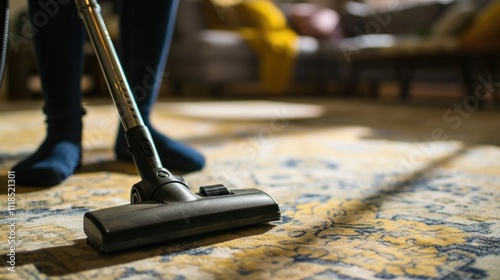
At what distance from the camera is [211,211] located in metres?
0.57

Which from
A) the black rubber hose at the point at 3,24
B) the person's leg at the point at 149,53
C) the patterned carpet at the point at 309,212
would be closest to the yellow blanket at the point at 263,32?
the patterned carpet at the point at 309,212

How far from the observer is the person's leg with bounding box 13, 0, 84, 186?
901 mm

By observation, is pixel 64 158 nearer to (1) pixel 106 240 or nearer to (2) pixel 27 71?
(1) pixel 106 240

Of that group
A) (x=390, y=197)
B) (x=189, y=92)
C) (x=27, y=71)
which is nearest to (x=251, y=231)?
(x=390, y=197)

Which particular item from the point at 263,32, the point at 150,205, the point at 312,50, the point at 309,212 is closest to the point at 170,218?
the point at 150,205

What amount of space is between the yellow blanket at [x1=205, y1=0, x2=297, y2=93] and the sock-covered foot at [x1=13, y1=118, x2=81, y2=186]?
2670 mm

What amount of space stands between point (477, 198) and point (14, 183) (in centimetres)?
75

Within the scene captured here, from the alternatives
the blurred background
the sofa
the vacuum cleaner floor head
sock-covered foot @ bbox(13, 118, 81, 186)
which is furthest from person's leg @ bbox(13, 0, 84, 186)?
the sofa

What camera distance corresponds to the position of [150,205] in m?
0.55

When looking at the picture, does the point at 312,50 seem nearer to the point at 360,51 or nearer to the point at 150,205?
the point at 360,51

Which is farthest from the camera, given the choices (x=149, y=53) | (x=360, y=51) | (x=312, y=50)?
(x=312, y=50)

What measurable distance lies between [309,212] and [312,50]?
326 centimetres

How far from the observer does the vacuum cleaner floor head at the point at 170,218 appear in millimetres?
511

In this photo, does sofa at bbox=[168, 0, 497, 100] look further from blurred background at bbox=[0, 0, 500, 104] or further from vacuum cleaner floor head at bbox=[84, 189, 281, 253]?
vacuum cleaner floor head at bbox=[84, 189, 281, 253]
